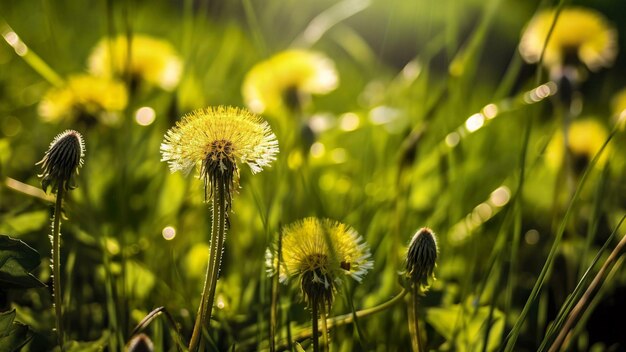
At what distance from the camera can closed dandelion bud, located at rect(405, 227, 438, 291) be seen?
810 millimetres

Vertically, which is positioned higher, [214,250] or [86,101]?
[86,101]

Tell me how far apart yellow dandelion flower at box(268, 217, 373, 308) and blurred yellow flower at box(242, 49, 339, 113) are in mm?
937

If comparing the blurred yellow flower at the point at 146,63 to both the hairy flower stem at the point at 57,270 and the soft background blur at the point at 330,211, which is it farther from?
the hairy flower stem at the point at 57,270

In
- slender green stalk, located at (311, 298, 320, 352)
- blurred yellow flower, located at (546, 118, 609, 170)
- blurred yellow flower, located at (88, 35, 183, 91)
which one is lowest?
slender green stalk, located at (311, 298, 320, 352)

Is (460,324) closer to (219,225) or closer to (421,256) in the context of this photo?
(421,256)

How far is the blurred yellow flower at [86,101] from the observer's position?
1532 millimetres

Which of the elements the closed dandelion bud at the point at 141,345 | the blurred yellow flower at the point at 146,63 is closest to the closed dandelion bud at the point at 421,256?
the closed dandelion bud at the point at 141,345

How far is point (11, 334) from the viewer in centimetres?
81

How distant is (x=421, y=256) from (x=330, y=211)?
2.51 feet

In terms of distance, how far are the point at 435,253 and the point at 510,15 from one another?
5.38 meters

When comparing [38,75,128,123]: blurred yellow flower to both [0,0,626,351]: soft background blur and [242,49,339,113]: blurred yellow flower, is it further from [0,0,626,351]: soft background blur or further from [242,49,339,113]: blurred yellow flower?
[242,49,339,113]: blurred yellow flower

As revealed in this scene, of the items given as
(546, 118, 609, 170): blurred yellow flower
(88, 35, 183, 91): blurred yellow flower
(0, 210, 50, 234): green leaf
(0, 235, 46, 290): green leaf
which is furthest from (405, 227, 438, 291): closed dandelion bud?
(88, 35, 183, 91): blurred yellow flower

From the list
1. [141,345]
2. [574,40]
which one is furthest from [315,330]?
[574,40]

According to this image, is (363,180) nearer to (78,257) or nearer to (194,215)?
(194,215)
